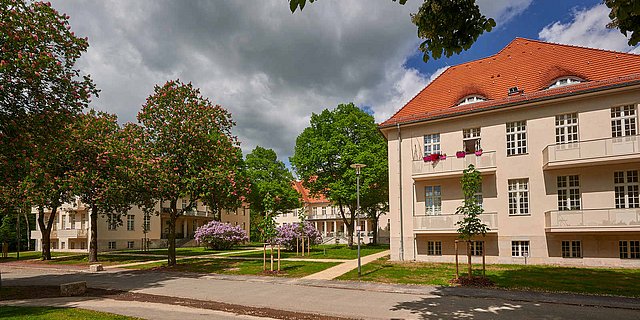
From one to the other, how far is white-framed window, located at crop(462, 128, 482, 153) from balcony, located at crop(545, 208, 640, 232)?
17.1 feet

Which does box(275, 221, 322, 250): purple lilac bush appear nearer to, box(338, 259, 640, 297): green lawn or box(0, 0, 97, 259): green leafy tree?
box(338, 259, 640, 297): green lawn

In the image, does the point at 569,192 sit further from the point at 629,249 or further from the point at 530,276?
the point at 530,276

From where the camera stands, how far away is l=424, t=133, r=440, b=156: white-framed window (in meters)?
24.4

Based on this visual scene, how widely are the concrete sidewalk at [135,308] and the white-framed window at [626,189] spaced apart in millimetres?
18640

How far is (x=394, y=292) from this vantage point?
14375 mm

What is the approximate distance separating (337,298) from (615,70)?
61.4ft

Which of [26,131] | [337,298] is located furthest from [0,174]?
[337,298]

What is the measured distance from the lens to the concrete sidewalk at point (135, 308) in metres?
10.6

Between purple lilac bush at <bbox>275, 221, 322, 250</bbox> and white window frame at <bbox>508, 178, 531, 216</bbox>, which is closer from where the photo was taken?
white window frame at <bbox>508, 178, 531, 216</bbox>

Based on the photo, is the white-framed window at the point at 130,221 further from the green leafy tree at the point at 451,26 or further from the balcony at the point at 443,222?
the green leafy tree at the point at 451,26

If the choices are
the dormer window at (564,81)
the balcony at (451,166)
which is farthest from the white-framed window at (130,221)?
the dormer window at (564,81)

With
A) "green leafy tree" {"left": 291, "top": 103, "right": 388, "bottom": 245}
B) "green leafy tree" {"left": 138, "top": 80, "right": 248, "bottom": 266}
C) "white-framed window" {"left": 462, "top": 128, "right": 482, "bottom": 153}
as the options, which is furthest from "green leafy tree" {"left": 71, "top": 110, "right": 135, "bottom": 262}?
"white-framed window" {"left": 462, "top": 128, "right": 482, "bottom": 153}

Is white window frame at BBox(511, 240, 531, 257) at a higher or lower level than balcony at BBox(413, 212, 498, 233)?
lower

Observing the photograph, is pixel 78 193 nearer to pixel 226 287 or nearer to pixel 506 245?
pixel 226 287
